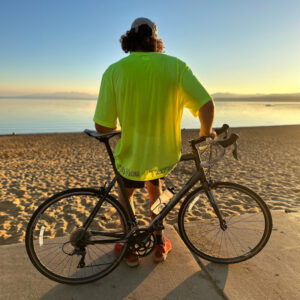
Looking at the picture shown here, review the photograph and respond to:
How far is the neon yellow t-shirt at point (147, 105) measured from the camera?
1897 millimetres

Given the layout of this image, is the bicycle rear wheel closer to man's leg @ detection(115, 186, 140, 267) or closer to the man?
man's leg @ detection(115, 186, 140, 267)

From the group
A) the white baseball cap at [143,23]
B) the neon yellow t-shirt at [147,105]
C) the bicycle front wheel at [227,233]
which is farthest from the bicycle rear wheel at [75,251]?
the white baseball cap at [143,23]

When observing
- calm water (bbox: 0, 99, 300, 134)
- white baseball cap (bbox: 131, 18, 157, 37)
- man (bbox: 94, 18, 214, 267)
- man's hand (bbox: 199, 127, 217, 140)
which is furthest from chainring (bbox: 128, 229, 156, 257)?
calm water (bbox: 0, 99, 300, 134)

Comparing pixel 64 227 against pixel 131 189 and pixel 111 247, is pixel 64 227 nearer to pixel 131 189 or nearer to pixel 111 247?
pixel 111 247

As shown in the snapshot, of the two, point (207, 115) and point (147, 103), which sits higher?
point (147, 103)

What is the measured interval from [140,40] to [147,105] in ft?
1.76

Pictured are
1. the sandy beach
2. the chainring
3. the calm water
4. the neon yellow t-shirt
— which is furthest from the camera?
the calm water

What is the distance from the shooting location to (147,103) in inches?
77.5

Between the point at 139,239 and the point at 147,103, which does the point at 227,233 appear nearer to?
the point at 139,239

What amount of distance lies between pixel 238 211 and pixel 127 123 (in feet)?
10.3

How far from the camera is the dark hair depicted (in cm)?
196

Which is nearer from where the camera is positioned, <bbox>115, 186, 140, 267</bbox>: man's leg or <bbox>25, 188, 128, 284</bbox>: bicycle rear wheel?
<bbox>25, 188, 128, 284</bbox>: bicycle rear wheel

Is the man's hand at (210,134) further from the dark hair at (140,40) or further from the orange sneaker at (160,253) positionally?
the orange sneaker at (160,253)

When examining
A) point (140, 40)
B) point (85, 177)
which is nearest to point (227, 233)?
point (140, 40)
